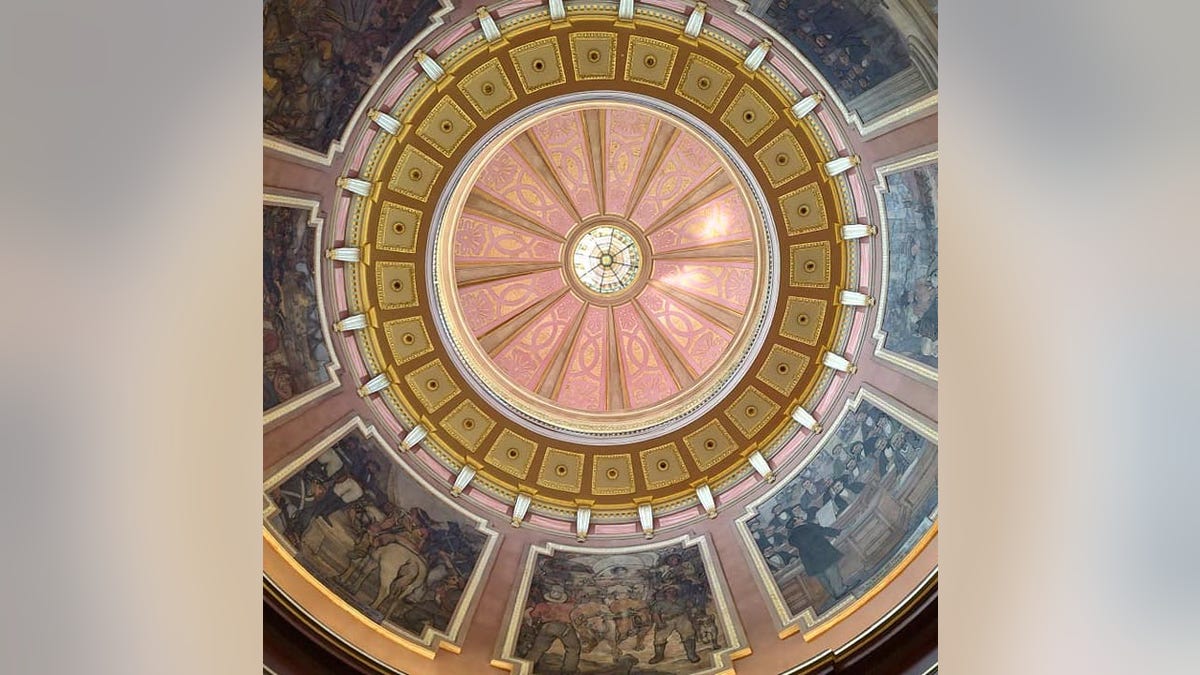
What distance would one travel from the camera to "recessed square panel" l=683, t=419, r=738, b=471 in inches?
626

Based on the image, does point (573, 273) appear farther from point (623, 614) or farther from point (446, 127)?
point (623, 614)

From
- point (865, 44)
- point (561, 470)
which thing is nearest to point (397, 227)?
point (561, 470)

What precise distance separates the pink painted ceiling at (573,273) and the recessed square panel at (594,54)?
3.13 meters

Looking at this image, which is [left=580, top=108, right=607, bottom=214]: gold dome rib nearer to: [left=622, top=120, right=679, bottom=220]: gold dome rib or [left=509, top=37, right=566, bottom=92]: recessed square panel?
[left=622, top=120, right=679, bottom=220]: gold dome rib

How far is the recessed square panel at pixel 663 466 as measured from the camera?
1602 centimetres

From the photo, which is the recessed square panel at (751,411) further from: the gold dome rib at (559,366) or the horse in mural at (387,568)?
the horse in mural at (387,568)

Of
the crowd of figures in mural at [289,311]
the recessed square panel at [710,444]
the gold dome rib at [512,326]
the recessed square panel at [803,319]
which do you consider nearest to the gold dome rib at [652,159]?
the gold dome rib at [512,326]

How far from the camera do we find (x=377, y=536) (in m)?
14.1

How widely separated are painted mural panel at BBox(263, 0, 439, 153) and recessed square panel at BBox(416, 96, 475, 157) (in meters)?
1.41

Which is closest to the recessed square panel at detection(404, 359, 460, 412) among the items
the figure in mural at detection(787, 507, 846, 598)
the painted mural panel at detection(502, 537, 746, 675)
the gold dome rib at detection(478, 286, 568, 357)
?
the gold dome rib at detection(478, 286, 568, 357)
